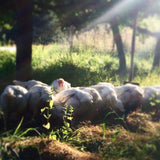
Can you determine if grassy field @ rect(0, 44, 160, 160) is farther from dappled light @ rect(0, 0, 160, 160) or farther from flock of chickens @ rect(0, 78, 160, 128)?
flock of chickens @ rect(0, 78, 160, 128)

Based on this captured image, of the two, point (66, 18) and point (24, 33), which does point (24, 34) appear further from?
point (66, 18)

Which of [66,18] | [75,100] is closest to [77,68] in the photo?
[75,100]

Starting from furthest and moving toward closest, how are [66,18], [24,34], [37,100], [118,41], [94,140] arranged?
[118,41] → [66,18] → [24,34] → [37,100] → [94,140]

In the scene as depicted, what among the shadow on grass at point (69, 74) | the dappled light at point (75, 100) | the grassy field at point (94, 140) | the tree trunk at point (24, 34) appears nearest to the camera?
the grassy field at point (94, 140)

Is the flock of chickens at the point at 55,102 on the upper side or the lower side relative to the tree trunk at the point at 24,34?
lower

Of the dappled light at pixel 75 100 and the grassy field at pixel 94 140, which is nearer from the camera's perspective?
the grassy field at pixel 94 140

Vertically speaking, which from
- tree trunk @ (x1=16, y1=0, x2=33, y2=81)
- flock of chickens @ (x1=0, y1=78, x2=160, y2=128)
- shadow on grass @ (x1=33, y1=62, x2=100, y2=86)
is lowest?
flock of chickens @ (x1=0, y1=78, x2=160, y2=128)

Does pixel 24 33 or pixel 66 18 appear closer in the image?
pixel 24 33

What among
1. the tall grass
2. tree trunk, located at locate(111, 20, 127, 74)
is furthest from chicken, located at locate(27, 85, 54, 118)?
tree trunk, located at locate(111, 20, 127, 74)

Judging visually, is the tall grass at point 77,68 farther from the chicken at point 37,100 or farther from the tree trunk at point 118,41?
the tree trunk at point 118,41

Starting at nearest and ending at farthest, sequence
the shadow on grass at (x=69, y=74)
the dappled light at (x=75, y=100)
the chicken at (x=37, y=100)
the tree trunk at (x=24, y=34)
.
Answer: the dappled light at (x=75, y=100) < the chicken at (x=37, y=100) < the shadow on grass at (x=69, y=74) < the tree trunk at (x=24, y=34)

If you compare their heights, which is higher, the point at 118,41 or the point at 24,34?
the point at 118,41

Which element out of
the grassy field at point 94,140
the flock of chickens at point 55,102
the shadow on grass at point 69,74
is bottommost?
the grassy field at point 94,140

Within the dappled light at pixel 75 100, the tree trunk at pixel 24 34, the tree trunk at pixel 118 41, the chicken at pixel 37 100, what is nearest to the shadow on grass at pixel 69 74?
the dappled light at pixel 75 100
